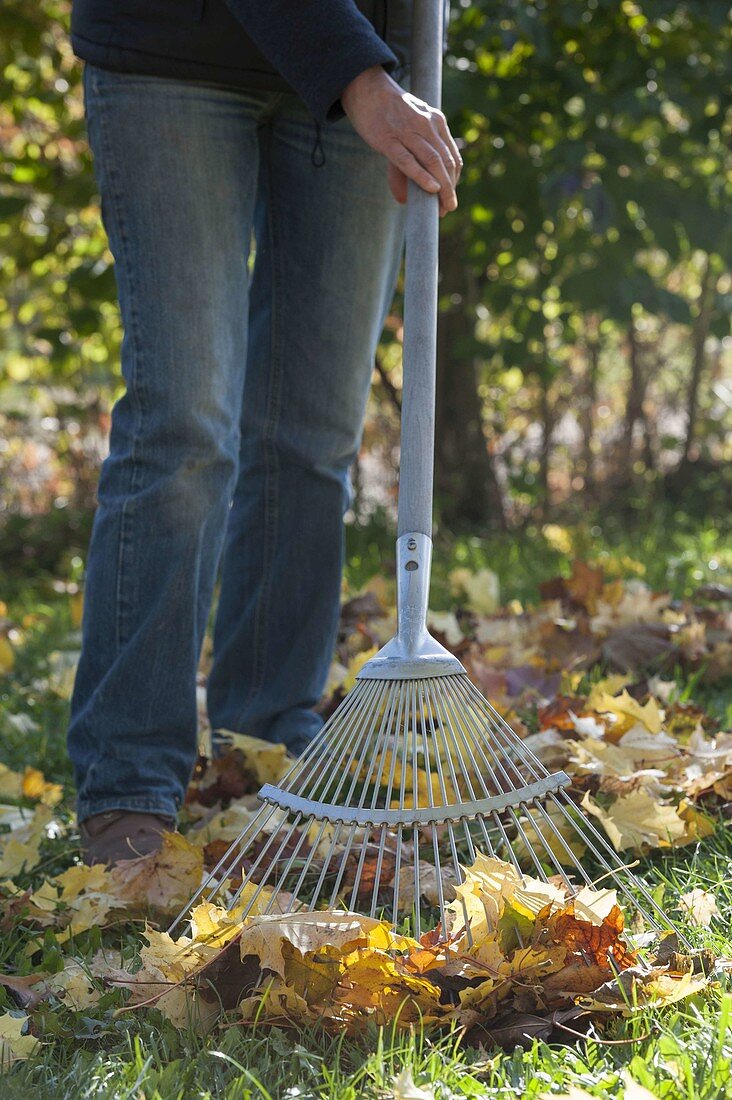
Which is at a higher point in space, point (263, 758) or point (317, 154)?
point (317, 154)

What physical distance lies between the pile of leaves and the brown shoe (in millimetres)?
60

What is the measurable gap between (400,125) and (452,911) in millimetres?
964

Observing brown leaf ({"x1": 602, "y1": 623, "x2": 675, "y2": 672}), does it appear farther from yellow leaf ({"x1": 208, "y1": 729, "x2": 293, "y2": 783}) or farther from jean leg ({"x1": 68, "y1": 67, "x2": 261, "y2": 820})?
jean leg ({"x1": 68, "y1": 67, "x2": 261, "y2": 820})

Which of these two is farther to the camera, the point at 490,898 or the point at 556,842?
the point at 556,842

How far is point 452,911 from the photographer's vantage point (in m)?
1.34

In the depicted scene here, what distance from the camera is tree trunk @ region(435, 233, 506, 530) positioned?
14.8ft

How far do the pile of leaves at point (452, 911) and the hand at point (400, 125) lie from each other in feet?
2.71

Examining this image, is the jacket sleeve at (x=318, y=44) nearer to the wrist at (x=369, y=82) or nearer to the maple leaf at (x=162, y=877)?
the wrist at (x=369, y=82)

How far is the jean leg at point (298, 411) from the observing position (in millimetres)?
1885

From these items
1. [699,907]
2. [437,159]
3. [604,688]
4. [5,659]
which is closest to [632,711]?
[604,688]

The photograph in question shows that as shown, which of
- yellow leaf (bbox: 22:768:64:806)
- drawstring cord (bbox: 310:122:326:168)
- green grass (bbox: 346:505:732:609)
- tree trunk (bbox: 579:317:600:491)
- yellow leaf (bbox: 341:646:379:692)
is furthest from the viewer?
tree trunk (bbox: 579:317:600:491)

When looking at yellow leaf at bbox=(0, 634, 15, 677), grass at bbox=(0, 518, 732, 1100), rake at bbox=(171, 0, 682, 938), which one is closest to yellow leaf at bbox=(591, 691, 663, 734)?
rake at bbox=(171, 0, 682, 938)

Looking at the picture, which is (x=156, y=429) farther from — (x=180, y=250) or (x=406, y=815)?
(x=406, y=815)

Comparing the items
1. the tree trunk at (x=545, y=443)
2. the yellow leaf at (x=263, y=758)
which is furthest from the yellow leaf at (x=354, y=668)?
the tree trunk at (x=545, y=443)
